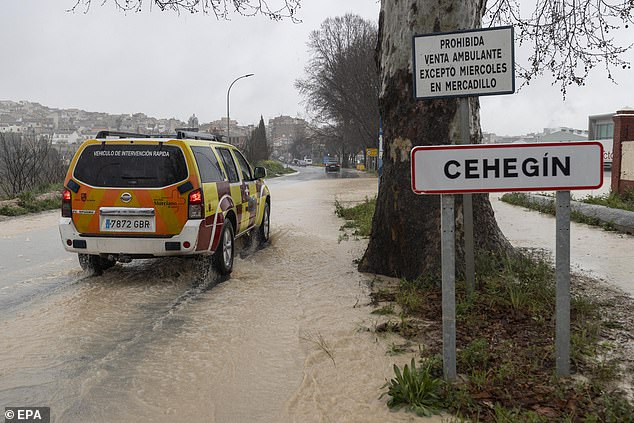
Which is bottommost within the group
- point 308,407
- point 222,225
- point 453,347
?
point 308,407

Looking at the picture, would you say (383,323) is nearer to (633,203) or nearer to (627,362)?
(627,362)

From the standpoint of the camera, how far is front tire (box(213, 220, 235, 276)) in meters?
7.12

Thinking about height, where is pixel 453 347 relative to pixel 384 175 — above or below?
below

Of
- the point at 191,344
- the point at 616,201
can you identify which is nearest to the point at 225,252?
the point at 191,344

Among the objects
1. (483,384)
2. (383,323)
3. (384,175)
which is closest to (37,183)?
(384,175)

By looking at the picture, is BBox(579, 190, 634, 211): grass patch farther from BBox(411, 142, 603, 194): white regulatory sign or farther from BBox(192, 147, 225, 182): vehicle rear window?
BBox(411, 142, 603, 194): white regulatory sign

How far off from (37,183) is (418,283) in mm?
20667

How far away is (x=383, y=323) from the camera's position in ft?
16.6

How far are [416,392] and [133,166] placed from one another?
14.7ft

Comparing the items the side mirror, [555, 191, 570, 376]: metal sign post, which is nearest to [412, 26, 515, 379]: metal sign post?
[555, 191, 570, 376]: metal sign post

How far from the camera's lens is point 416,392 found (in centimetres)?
343

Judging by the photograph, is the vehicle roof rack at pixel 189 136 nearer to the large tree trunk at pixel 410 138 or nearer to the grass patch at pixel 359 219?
the large tree trunk at pixel 410 138

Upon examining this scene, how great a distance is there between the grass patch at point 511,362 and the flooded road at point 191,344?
0.29 metres

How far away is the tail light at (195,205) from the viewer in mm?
6535
